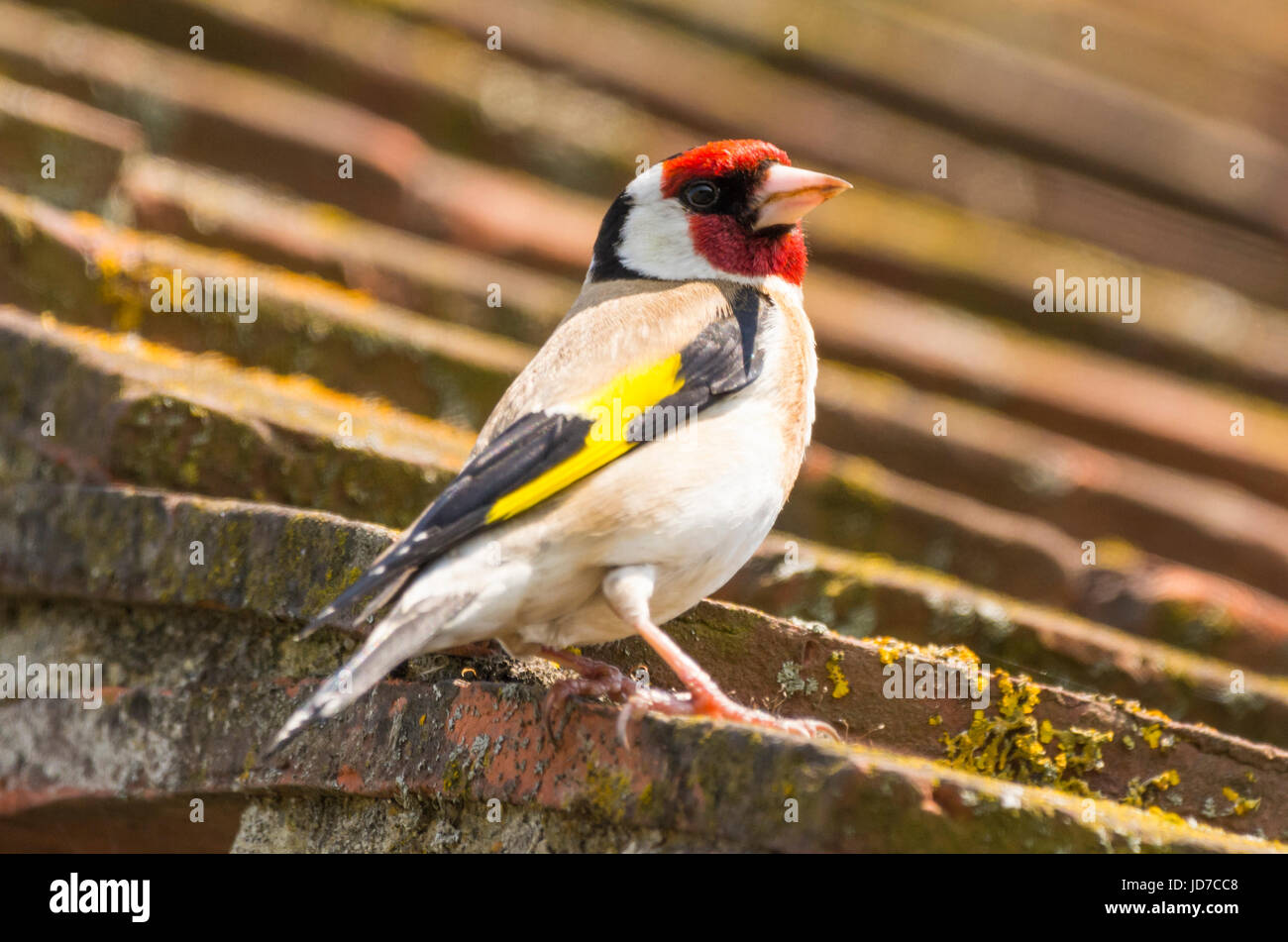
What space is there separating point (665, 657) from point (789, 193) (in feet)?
4.21

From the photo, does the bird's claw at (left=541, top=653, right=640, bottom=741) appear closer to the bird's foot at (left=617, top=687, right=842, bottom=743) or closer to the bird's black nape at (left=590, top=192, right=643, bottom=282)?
the bird's foot at (left=617, top=687, right=842, bottom=743)

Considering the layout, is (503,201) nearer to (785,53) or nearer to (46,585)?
(785,53)

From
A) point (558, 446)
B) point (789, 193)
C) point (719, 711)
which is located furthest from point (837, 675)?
point (789, 193)

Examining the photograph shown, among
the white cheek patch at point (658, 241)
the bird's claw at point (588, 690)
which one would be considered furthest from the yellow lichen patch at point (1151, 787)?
the white cheek patch at point (658, 241)

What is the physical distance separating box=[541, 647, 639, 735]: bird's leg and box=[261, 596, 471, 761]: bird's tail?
230 mm

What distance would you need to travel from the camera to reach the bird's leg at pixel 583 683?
7.63ft

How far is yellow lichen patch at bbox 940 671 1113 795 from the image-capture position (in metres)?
2.64

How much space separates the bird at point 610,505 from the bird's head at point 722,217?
221mm

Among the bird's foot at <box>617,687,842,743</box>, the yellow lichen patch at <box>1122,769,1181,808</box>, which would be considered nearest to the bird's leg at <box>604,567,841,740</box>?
the bird's foot at <box>617,687,842,743</box>

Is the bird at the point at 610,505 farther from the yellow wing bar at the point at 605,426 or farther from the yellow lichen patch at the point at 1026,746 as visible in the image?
the yellow lichen patch at the point at 1026,746

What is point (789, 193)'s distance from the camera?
3.37 meters

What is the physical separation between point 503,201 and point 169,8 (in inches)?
48.4

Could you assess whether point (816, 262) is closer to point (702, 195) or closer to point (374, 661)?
point (702, 195)

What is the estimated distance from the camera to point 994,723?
2676 millimetres
